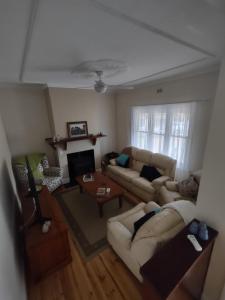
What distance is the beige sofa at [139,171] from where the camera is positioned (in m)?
3.23

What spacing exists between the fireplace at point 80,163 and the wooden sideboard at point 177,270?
350 cm

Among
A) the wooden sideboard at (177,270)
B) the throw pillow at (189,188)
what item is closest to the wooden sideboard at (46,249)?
the wooden sideboard at (177,270)

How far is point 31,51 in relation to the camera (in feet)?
5.57

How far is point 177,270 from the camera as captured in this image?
1142 millimetres

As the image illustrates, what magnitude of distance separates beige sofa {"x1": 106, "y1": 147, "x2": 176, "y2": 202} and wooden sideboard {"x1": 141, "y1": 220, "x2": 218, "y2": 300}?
174cm

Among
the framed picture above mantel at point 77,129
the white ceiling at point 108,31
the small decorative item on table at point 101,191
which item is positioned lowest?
the small decorative item on table at point 101,191

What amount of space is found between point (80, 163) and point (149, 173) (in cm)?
218

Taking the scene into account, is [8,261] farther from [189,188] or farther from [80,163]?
[80,163]

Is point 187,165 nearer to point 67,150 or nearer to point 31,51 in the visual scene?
point 67,150

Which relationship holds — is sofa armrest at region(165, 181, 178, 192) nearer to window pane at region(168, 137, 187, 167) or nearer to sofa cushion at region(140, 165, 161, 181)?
sofa cushion at region(140, 165, 161, 181)

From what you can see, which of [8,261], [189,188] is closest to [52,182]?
[8,261]

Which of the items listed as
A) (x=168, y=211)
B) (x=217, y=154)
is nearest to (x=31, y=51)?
(x=217, y=154)

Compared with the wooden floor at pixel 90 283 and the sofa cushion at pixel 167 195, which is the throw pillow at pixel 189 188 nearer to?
the sofa cushion at pixel 167 195

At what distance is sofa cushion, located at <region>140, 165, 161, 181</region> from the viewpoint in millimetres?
3528
